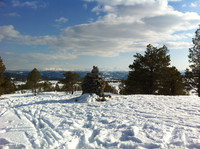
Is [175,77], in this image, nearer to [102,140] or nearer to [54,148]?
[102,140]

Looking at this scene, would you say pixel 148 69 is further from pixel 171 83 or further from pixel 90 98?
pixel 90 98

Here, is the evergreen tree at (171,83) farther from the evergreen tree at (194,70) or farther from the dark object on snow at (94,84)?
the dark object on snow at (94,84)

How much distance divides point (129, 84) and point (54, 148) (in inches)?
686

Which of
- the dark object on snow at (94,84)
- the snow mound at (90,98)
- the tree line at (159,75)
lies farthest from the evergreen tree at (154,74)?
the snow mound at (90,98)

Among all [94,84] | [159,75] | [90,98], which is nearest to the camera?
[90,98]

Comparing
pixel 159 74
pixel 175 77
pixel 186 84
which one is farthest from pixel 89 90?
pixel 186 84

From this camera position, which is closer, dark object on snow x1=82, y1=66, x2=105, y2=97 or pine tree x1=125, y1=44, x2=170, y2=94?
dark object on snow x1=82, y1=66, x2=105, y2=97

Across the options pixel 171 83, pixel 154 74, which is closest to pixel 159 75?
pixel 154 74

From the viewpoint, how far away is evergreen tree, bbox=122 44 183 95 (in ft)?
58.3

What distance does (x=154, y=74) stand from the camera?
1800 centimetres

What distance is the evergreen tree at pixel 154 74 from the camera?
58.3 ft

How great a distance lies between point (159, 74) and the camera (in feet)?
58.6

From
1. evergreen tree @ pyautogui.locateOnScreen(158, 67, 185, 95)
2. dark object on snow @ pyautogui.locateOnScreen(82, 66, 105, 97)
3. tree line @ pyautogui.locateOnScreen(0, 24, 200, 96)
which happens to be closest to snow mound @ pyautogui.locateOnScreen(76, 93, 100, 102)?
dark object on snow @ pyautogui.locateOnScreen(82, 66, 105, 97)

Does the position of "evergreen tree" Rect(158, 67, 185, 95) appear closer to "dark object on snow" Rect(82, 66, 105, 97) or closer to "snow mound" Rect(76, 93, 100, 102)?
"dark object on snow" Rect(82, 66, 105, 97)
